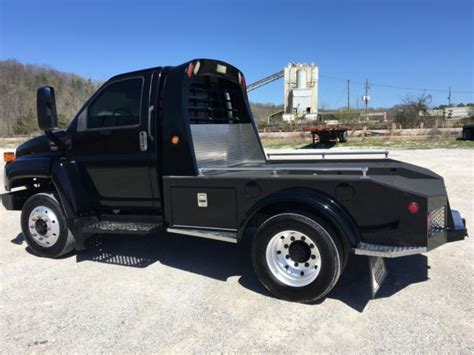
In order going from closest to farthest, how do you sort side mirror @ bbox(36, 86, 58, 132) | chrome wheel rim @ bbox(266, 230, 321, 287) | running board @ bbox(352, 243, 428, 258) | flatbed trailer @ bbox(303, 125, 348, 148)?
running board @ bbox(352, 243, 428, 258), chrome wheel rim @ bbox(266, 230, 321, 287), side mirror @ bbox(36, 86, 58, 132), flatbed trailer @ bbox(303, 125, 348, 148)

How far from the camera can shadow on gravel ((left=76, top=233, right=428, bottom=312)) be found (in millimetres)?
4246

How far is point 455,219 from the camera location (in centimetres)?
415

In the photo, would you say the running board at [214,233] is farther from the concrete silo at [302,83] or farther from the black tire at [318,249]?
Result: the concrete silo at [302,83]

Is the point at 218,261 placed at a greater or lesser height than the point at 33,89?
lesser

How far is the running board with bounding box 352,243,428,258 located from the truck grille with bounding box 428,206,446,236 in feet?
0.78

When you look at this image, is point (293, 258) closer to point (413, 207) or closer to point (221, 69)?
point (413, 207)

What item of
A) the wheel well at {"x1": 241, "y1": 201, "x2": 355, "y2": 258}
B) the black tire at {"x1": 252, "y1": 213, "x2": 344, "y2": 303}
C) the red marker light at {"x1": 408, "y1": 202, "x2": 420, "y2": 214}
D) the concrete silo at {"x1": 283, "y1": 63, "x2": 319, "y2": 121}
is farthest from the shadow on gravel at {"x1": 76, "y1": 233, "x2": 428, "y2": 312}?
the concrete silo at {"x1": 283, "y1": 63, "x2": 319, "y2": 121}

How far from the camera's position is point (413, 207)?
11.3 ft

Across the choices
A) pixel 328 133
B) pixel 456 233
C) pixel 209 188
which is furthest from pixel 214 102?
pixel 328 133

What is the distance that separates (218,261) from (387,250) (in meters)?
2.31

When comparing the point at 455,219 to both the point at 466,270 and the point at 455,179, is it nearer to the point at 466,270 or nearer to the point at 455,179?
the point at 466,270

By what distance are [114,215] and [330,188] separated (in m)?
2.84

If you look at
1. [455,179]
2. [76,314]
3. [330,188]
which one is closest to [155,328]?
[76,314]

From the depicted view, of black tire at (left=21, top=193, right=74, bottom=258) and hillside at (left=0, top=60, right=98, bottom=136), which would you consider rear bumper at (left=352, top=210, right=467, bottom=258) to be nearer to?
black tire at (left=21, top=193, right=74, bottom=258)
